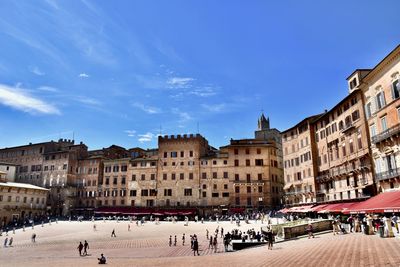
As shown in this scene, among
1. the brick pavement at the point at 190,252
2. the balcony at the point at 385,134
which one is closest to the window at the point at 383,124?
the balcony at the point at 385,134

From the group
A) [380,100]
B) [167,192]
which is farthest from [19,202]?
[380,100]

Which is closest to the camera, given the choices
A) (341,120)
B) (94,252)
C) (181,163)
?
(94,252)

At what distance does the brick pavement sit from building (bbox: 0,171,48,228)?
77.2 ft

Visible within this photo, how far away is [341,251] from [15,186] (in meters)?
70.9

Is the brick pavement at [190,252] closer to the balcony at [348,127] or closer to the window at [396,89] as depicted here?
the window at [396,89]

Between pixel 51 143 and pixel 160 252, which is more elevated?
pixel 51 143

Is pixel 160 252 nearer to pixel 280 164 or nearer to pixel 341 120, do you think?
pixel 341 120

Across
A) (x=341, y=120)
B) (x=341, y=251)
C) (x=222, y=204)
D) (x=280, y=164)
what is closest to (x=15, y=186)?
(x=222, y=204)

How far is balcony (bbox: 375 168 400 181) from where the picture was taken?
1213 inches

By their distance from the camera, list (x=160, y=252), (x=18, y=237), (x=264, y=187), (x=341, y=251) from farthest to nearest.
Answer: (x=264, y=187) → (x=18, y=237) → (x=160, y=252) → (x=341, y=251)

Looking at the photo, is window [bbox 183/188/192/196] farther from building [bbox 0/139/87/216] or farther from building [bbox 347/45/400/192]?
building [bbox 347/45/400/192]

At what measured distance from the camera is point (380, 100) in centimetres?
3431

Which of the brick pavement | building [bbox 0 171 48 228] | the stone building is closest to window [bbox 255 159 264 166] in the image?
the stone building

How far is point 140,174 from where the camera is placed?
249ft
